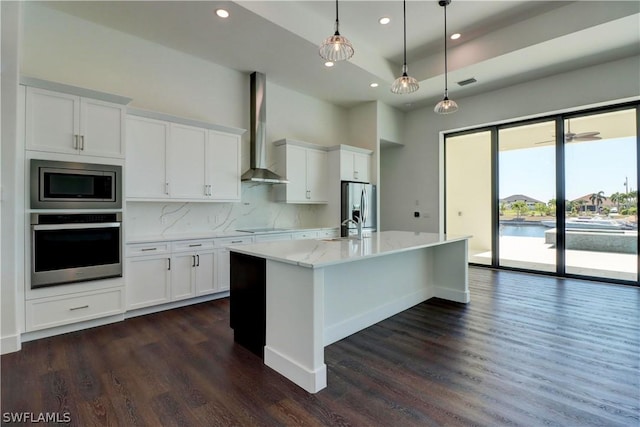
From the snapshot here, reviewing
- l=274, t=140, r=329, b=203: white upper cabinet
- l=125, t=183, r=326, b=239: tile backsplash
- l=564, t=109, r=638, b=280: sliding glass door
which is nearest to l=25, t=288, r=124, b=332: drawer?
l=125, t=183, r=326, b=239: tile backsplash

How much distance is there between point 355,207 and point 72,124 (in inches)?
160

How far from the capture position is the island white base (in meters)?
2.01

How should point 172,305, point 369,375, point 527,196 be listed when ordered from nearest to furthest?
1. point 369,375
2. point 172,305
3. point 527,196

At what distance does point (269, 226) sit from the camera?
5.20 meters

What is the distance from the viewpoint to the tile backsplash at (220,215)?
385 cm

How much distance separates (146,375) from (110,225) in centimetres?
161

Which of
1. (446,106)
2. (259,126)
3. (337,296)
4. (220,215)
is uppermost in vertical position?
(259,126)

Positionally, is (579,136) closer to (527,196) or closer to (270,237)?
(527,196)

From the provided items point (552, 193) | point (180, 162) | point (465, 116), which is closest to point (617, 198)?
point (552, 193)

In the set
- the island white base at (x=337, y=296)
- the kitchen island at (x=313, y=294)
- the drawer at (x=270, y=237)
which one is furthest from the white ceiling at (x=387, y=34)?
the island white base at (x=337, y=296)

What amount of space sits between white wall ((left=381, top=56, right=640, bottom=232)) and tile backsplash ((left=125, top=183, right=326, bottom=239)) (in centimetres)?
204

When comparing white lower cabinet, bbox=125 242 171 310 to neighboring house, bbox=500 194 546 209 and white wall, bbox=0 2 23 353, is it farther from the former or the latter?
neighboring house, bbox=500 194 546 209

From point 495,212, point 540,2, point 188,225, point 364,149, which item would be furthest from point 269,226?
point 540,2

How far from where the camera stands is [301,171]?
521cm
